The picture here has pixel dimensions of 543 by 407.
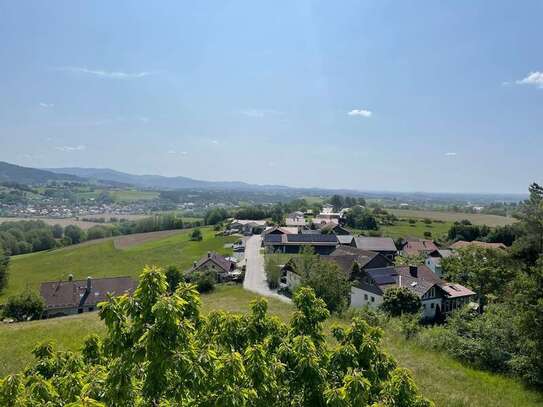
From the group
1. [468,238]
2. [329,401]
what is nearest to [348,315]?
[329,401]

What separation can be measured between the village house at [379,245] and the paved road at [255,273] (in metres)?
21.5

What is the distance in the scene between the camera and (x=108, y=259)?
3019 inches

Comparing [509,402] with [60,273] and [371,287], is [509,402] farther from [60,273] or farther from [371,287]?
[60,273]

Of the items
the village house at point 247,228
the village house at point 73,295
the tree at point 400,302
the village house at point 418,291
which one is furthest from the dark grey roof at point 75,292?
the village house at point 247,228

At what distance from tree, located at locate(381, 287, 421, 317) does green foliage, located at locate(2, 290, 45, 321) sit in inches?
1417

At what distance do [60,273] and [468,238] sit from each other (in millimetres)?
92709

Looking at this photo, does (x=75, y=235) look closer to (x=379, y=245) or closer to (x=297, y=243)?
(x=297, y=243)

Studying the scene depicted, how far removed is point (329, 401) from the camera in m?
5.11

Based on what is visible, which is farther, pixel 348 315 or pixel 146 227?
pixel 146 227

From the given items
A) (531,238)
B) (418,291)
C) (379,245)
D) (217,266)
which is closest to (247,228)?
(379,245)

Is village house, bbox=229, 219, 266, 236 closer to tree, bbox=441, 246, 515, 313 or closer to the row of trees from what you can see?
the row of trees

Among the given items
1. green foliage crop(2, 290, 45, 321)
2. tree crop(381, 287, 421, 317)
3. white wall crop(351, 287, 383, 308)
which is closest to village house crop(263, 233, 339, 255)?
white wall crop(351, 287, 383, 308)

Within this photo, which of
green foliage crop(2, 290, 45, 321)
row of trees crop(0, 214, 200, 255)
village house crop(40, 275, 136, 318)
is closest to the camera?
green foliage crop(2, 290, 45, 321)

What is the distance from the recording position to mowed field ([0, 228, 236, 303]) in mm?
65000
